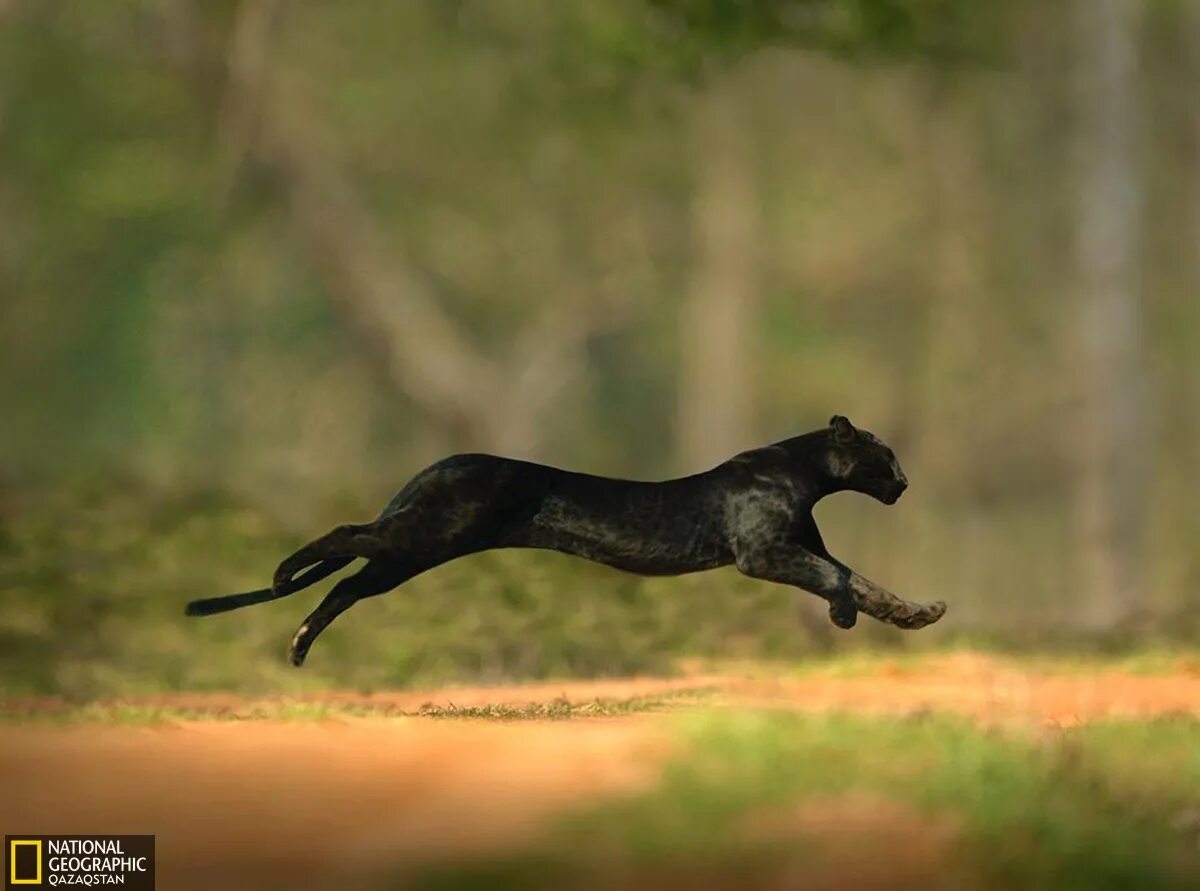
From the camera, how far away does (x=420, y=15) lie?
2381 cm

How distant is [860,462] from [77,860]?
11.1 feet

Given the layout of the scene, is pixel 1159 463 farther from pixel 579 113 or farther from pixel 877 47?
pixel 877 47

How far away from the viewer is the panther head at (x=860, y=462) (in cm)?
675

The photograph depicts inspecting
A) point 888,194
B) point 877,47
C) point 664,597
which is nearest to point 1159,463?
point 888,194

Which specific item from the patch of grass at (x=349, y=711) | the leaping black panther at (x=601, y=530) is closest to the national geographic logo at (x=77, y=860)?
the leaping black panther at (x=601, y=530)

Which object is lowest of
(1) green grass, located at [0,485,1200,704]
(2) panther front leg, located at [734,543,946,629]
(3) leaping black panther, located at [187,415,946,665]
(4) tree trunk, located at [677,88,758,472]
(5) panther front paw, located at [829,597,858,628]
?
(5) panther front paw, located at [829,597,858,628]

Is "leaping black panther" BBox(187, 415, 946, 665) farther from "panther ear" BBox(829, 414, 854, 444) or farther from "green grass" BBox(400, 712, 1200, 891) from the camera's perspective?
"green grass" BBox(400, 712, 1200, 891)

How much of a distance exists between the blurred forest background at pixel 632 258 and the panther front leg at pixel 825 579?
6.91 metres

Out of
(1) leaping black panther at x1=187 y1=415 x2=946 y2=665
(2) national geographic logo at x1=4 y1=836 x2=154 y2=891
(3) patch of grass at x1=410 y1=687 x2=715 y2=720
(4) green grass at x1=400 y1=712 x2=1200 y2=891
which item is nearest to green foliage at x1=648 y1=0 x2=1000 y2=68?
(1) leaping black panther at x1=187 y1=415 x2=946 y2=665

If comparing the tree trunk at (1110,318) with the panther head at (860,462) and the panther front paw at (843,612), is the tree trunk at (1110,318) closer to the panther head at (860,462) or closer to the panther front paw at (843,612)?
the panther head at (860,462)

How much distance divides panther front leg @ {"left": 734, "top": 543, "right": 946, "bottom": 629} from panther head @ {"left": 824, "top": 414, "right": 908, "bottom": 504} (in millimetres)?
437

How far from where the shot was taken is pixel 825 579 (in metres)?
6.37

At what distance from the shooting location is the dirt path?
442 cm

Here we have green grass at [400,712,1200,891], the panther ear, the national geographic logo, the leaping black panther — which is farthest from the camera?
the panther ear
